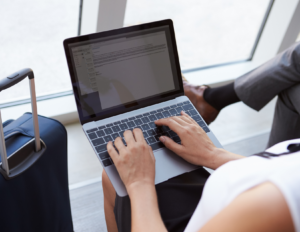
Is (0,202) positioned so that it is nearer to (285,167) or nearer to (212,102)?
(285,167)

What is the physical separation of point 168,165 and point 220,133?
3.23 ft

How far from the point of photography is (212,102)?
1.38 meters

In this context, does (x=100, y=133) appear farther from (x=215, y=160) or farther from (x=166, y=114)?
(x=215, y=160)

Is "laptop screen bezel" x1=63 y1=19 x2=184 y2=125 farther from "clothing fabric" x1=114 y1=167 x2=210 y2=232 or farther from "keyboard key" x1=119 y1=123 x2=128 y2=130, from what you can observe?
"clothing fabric" x1=114 y1=167 x2=210 y2=232

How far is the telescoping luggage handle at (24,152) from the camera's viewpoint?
2.05 feet

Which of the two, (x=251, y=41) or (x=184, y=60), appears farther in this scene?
(x=251, y=41)

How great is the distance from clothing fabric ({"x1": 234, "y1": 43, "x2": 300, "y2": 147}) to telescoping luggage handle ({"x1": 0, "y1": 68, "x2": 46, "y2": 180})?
0.91m

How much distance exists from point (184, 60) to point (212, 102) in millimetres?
801

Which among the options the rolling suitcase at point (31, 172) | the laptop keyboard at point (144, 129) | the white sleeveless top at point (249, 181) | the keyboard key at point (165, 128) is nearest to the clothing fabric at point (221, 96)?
the laptop keyboard at point (144, 129)

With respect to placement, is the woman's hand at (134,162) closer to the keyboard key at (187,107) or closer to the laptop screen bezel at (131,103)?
the laptop screen bezel at (131,103)

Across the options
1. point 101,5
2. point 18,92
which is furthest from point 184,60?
point 18,92

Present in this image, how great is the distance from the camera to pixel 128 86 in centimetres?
85

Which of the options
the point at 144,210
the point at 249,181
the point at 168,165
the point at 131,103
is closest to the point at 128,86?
the point at 131,103

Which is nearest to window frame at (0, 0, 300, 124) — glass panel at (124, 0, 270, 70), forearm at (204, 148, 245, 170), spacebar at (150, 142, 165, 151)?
glass panel at (124, 0, 270, 70)
